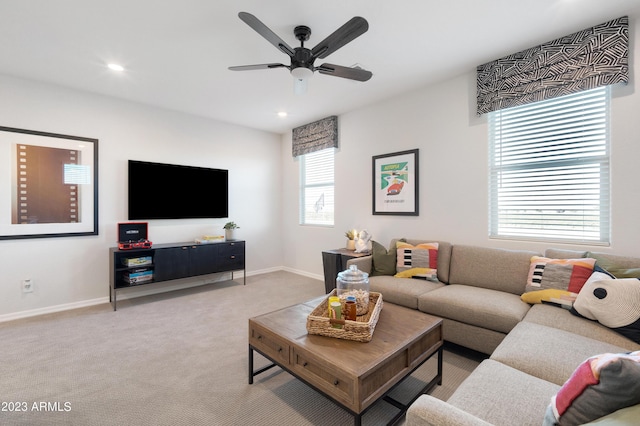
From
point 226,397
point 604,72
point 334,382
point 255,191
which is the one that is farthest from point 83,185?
point 604,72

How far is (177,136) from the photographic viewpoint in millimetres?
4312

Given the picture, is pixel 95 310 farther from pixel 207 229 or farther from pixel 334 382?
pixel 334 382

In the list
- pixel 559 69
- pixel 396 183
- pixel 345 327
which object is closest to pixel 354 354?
pixel 345 327

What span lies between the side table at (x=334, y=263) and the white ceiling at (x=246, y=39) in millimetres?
2019

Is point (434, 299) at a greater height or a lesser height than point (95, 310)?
greater

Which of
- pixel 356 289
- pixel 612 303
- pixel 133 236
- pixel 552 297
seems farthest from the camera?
pixel 133 236

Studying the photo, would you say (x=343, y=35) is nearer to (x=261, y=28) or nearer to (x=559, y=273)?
(x=261, y=28)

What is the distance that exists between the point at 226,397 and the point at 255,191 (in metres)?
3.75

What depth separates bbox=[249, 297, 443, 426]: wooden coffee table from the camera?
1.35m

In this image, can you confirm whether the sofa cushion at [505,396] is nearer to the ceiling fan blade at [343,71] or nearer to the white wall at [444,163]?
the white wall at [444,163]

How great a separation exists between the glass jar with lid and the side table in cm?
145

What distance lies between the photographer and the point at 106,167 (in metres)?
3.73

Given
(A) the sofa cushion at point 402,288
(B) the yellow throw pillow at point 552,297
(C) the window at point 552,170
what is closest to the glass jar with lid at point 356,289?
(A) the sofa cushion at point 402,288

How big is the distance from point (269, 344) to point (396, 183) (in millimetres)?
2655
